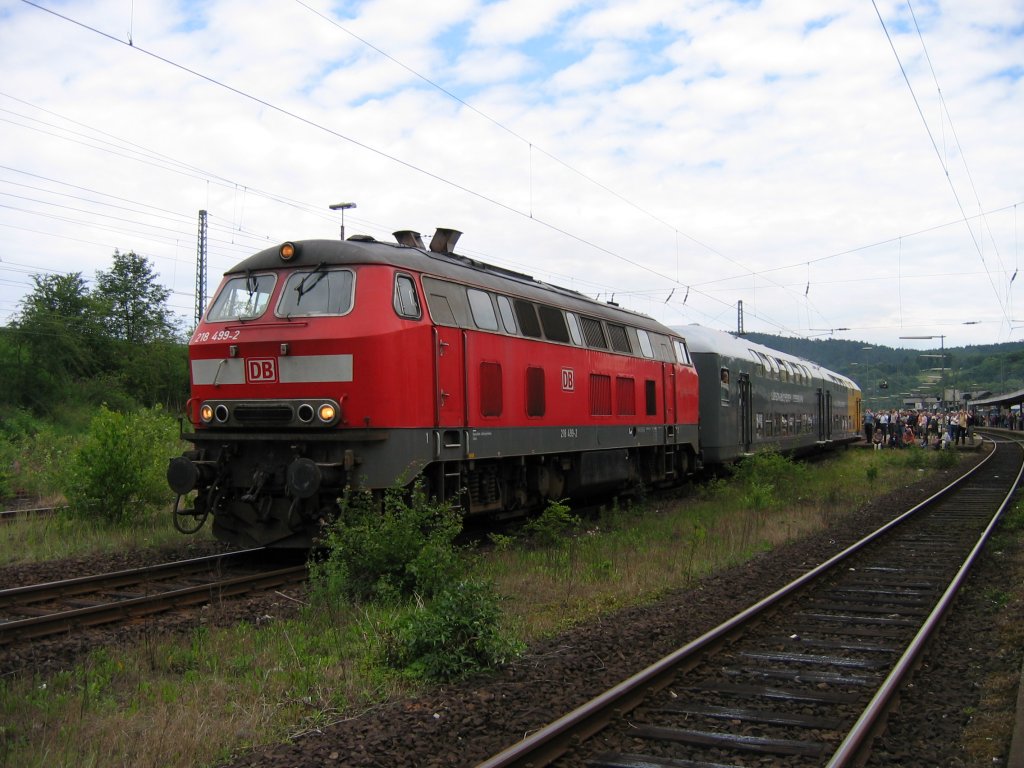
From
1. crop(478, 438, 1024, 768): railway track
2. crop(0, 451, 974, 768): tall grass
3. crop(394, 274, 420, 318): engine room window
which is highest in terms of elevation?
crop(394, 274, 420, 318): engine room window

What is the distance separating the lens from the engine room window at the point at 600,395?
47.9ft

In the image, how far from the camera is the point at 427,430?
401 inches

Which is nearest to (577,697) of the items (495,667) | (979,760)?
(495,667)

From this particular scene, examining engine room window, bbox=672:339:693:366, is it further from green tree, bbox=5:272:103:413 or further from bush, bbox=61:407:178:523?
green tree, bbox=5:272:103:413

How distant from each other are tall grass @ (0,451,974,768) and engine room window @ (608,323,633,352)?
4.26 m

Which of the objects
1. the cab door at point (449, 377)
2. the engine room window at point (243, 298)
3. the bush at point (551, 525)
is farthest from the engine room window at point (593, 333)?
the engine room window at point (243, 298)

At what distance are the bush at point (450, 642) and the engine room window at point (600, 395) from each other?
8.01 metres

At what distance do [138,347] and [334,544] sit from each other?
35.3m

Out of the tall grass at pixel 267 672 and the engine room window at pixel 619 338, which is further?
the engine room window at pixel 619 338

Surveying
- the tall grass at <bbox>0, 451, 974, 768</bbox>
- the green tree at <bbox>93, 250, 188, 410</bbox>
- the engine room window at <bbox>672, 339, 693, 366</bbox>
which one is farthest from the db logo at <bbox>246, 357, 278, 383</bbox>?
the green tree at <bbox>93, 250, 188, 410</bbox>

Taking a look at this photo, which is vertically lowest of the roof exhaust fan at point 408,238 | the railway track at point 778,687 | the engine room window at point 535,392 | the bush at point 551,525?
the railway track at point 778,687

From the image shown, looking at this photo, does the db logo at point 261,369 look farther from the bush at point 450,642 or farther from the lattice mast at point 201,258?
the lattice mast at point 201,258

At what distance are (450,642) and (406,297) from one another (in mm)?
4829

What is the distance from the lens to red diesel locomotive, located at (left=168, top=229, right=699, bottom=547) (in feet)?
31.8
